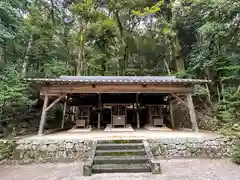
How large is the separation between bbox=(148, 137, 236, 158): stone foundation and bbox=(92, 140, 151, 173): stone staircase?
565mm

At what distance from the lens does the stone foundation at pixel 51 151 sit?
4.95 meters

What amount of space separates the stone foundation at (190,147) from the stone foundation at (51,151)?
1.98 m

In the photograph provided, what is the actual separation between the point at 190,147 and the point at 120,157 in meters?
2.13

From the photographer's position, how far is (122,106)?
8.39m

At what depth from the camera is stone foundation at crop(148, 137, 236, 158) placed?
510 cm

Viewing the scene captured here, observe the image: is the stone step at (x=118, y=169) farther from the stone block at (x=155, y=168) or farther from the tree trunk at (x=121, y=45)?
the tree trunk at (x=121, y=45)

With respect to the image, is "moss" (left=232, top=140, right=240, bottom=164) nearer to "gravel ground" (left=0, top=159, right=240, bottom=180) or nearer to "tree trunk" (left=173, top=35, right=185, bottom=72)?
"gravel ground" (left=0, top=159, right=240, bottom=180)

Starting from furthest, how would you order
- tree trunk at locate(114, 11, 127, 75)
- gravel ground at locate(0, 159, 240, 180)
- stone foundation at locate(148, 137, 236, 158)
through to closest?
tree trunk at locate(114, 11, 127, 75) → stone foundation at locate(148, 137, 236, 158) → gravel ground at locate(0, 159, 240, 180)

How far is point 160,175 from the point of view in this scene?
3.74m

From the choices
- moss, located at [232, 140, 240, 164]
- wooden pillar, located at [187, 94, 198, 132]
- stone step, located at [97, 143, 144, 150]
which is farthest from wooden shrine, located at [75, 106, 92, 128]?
moss, located at [232, 140, 240, 164]

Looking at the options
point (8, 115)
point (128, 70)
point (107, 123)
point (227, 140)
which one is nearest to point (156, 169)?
point (227, 140)

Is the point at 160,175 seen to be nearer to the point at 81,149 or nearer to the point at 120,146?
the point at 120,146

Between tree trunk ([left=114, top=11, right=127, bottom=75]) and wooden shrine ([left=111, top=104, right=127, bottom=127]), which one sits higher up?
tree trunk ([left=114, top=11, right=127, bottom=75])

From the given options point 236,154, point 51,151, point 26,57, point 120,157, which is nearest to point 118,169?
point 120,157
